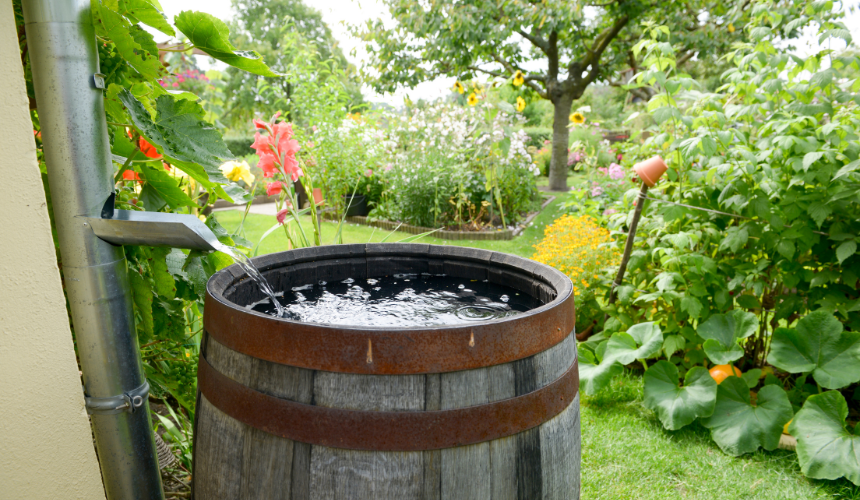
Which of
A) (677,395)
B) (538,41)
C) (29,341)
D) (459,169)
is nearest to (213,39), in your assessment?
(29,341)

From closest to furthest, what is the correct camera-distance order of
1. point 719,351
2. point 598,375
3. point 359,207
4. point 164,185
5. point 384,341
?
point 384,341 < point 164,185 < point 719,351 < point 598,375 < point 359,207

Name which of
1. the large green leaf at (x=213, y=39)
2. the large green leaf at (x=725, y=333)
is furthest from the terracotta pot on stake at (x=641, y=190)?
the large green leaf at (x=213, y=39)

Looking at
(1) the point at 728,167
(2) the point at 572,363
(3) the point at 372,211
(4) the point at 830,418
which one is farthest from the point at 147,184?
(3) the point at 372,211

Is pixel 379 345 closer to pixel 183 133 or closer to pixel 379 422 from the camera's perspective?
pixel 379 422

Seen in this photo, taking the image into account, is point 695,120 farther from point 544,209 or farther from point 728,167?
point 544,209

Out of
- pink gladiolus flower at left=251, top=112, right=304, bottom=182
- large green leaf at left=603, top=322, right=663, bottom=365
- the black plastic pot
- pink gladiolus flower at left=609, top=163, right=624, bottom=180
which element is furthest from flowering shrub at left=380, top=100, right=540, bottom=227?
pink gladiolus flower at left=251, top=112, right=304, bottom=182

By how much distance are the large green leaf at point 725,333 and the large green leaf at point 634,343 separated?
0.18 meters

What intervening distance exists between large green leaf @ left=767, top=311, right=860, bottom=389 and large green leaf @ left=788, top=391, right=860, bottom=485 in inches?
3.1

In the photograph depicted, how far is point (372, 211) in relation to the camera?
21.6 ft

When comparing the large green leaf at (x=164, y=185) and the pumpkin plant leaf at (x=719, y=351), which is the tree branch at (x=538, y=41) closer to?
the pumpkin plant leaf at (x=719, y=351)

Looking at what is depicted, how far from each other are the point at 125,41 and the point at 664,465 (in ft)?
7.31

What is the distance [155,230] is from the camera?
88cm

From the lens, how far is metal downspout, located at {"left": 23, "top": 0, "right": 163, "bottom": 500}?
0.88 m

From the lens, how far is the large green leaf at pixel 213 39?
95cm
